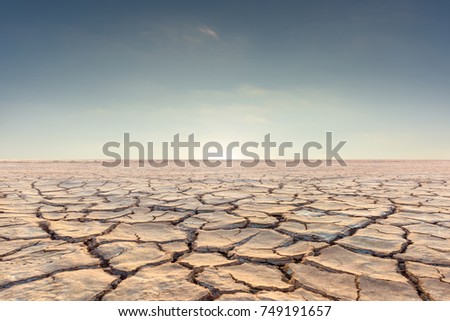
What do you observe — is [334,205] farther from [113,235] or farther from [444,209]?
[113,235]

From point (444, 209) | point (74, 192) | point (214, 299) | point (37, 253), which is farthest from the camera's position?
point (74, 192)

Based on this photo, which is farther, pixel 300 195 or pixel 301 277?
pixel 300 195

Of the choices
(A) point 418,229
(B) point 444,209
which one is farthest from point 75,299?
(B) point 444,209

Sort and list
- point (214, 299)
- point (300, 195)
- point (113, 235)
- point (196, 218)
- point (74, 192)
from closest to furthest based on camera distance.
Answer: point (214, 299) → point (113, 235) → point (196, 218) → point (300, 195) → point (74, 192)

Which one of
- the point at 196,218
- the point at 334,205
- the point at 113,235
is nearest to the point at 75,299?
the point at 113,235
